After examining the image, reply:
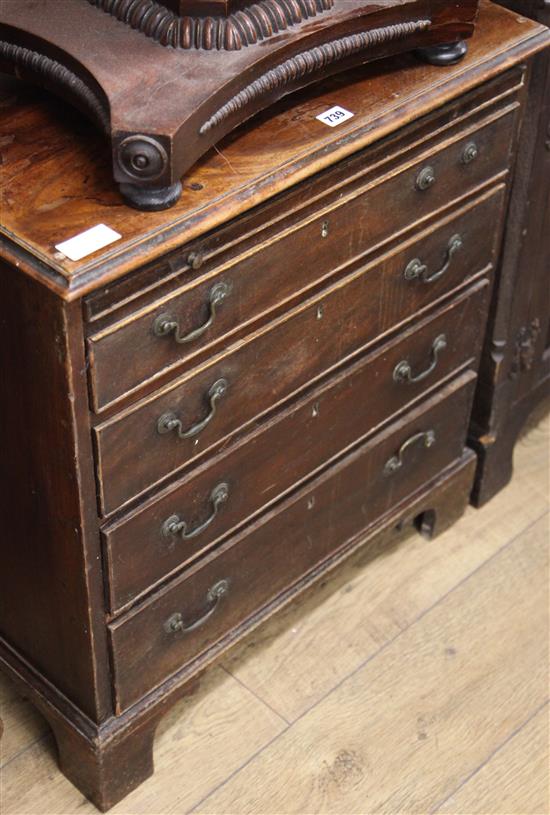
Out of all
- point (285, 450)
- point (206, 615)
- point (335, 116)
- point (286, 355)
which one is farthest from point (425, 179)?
point (206, 615)

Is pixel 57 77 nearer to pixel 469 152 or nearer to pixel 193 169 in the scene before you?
pixel 193 169

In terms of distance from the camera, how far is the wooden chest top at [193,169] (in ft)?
5.07

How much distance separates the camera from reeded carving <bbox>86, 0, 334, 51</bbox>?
5.35ft

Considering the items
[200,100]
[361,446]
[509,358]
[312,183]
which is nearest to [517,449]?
[509,358]

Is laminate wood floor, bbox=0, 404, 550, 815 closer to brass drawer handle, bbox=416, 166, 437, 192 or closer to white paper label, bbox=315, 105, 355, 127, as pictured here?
brass drawer handle, bbox=416, 166, 437, 192

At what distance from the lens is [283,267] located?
1.79 meters

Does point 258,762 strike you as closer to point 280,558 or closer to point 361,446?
point 280,558

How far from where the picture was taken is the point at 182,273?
1.64 meters

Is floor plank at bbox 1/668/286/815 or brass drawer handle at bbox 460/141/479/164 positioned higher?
brass drawer handle at bbox 460/141/479/164

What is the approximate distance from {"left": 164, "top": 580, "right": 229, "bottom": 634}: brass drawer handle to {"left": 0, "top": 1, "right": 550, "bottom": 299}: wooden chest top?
636mm

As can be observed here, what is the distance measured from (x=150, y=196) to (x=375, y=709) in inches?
41.1

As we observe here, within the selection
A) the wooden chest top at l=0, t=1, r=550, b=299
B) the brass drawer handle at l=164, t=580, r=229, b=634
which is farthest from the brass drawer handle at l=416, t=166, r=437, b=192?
the brass drawer handle at l=164, t=580, r=229, b=634

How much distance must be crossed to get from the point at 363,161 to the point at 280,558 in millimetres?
674

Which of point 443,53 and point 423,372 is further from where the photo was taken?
point 423,372
